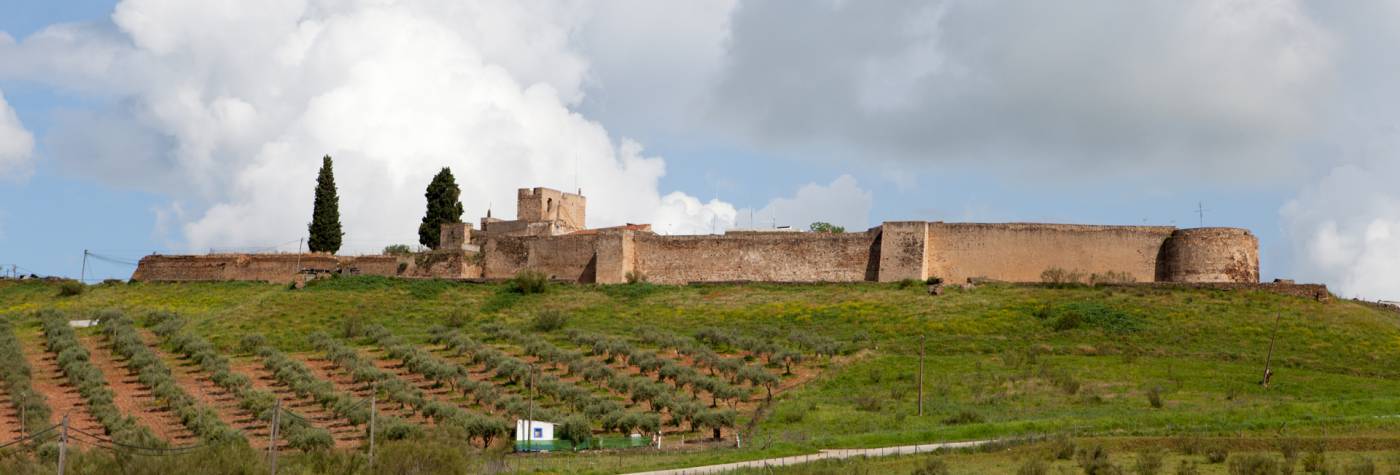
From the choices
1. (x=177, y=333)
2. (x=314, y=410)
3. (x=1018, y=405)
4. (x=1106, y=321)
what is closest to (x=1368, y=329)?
(x=1106, y=321)

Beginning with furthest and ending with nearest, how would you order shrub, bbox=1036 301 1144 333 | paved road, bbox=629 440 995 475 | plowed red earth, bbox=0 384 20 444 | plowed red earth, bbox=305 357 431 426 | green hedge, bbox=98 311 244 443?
shrub, bbox=1036 301 1144 333 → plowed red earth, bbox=305 357 431 426 → plowed red earth, bbox=0 384 20 444 → green hedge, bbox=98 311 244 443 → paved road, bbox=629 440 995 475

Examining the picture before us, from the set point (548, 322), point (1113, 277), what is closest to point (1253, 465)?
point (1113, 277)

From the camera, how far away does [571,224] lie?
54781 mm

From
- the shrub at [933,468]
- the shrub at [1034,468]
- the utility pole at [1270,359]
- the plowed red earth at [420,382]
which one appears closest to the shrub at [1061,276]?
the utility pole at [1270,359]

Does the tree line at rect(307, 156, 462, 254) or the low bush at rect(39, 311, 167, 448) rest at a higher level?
the tree line at rect(307, 156, 462, 254)

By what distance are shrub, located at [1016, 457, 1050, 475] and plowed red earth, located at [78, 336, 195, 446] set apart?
631 inches

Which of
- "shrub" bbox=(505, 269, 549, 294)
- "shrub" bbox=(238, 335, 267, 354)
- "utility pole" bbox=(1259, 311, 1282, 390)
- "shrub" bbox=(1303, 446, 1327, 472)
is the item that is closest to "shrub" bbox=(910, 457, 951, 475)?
"shrub" bbox=(1303, 446, 1327, 472)

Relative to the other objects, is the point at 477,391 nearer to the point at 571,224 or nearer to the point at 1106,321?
the point at 1106,321

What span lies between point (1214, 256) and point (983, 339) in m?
9.37

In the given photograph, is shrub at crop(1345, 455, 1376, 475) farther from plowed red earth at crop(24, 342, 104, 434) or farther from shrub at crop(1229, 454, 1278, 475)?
plowed red earth at crop(24, 342, 104, 434)

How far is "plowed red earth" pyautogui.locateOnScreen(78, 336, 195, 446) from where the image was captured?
101 feet

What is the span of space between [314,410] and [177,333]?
34.5 feet

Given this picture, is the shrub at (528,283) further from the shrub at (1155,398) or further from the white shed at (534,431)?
the shrub at (1155,398)

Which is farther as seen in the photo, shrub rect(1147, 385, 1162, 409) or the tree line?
the tree line
